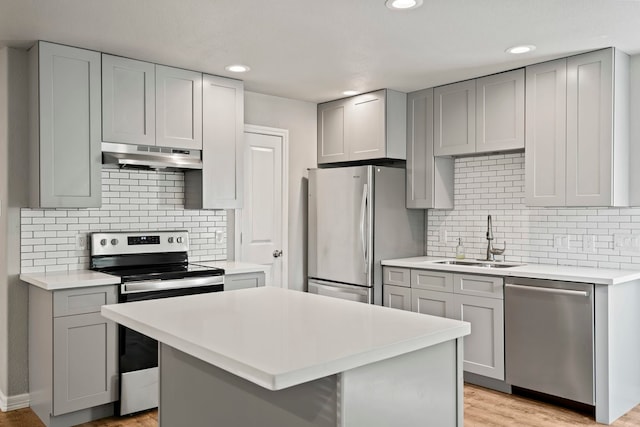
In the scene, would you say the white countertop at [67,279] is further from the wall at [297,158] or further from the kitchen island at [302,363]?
the wall at [297,158]

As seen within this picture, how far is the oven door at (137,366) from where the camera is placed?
3469 millimetres

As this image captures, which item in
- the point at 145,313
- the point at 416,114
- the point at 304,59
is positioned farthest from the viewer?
the point at 416,114

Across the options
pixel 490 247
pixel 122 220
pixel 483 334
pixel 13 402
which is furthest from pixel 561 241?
pixel 13 402

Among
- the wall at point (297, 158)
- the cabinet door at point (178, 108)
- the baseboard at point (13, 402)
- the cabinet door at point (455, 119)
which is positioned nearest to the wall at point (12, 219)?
the baseboard at point (13, 402)

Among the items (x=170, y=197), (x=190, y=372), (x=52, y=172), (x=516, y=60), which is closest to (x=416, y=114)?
(x=516, y=60)

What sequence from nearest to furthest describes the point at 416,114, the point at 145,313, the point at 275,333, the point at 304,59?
the point at 275,333, the point at 145,313, the point at 304,59, the point at 416,114

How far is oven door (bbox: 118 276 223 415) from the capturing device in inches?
137

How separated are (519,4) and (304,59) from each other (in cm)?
158

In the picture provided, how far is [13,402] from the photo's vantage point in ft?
11.8

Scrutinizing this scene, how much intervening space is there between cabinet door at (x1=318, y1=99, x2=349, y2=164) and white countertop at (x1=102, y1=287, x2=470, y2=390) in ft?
9.19

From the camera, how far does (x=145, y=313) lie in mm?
2248

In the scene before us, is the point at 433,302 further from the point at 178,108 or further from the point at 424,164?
the point at 178,108

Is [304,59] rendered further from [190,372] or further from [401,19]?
[190,372]

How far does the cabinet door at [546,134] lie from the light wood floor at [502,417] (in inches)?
57.3
